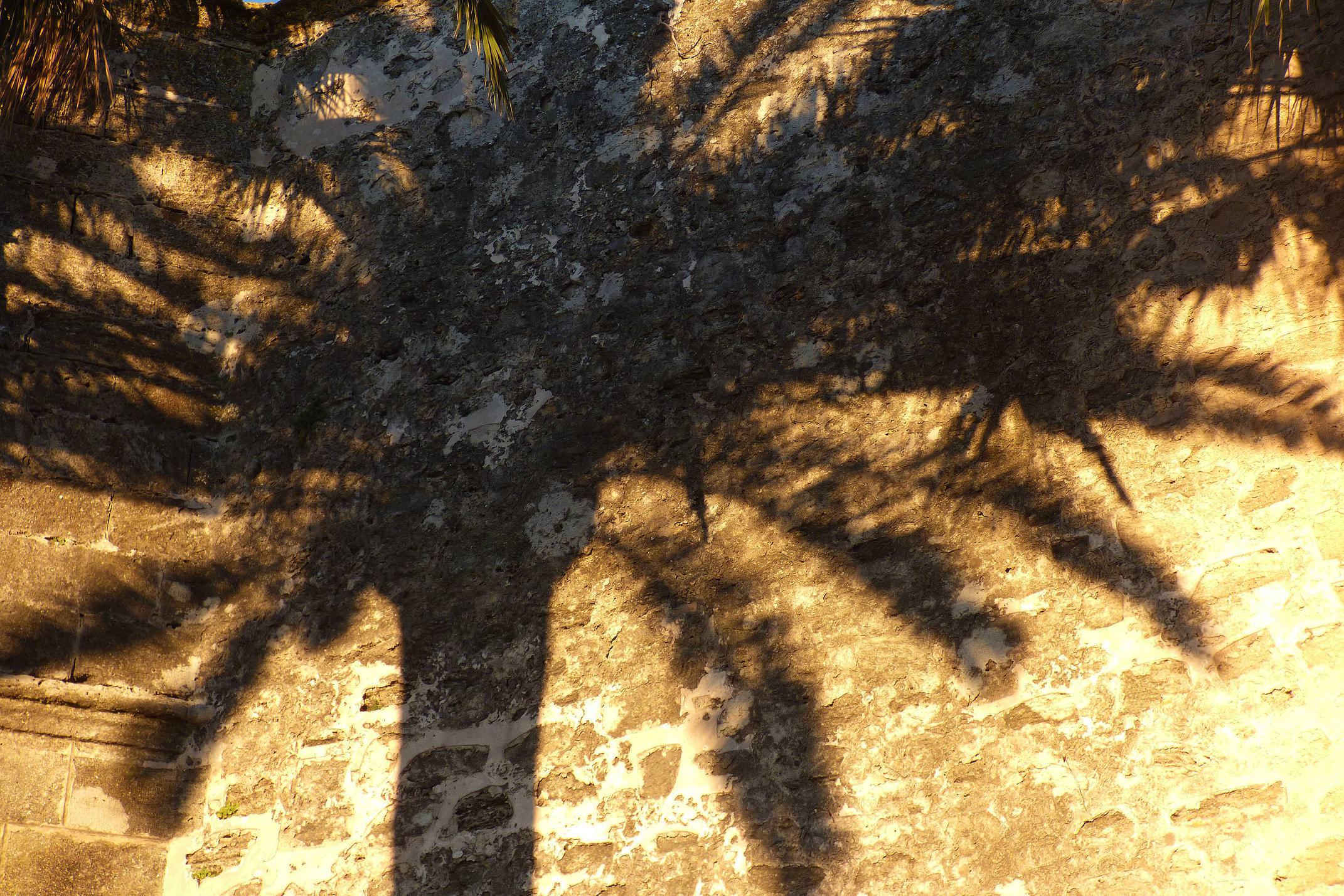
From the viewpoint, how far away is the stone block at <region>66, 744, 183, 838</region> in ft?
13.7

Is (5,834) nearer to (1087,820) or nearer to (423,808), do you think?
(423,808)

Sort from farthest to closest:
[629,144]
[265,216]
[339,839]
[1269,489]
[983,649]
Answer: [265,216] → [629,144] → [339,839] → [983,649] → [1269,489]

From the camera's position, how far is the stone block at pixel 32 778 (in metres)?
4.05

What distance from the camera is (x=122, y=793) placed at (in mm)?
4227

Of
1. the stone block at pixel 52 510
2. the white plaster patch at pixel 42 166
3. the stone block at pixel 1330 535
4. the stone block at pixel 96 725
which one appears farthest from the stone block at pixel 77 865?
the stone block at pixel 1330 535

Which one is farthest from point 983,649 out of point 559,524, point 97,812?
point 97,812

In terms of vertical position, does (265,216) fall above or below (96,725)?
above

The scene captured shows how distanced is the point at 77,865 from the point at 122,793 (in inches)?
10.6

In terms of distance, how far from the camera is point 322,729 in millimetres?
4211

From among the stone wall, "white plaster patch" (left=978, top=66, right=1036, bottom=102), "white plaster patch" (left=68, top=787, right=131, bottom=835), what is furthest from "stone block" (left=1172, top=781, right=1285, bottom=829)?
"white plaster patch" (left=68, top=787, right=131, bottom=835)

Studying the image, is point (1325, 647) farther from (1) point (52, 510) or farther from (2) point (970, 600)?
(1) point (52, 510)

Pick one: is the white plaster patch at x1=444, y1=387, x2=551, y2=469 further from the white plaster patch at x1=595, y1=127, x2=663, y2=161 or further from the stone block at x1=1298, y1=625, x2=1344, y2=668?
the stone block at x1=1298, y1=625, x2=1344, y2=668

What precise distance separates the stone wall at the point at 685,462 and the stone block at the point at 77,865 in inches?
0.7

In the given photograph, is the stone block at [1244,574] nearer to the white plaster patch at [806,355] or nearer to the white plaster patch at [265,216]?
the white plaster patch at [806,355]
